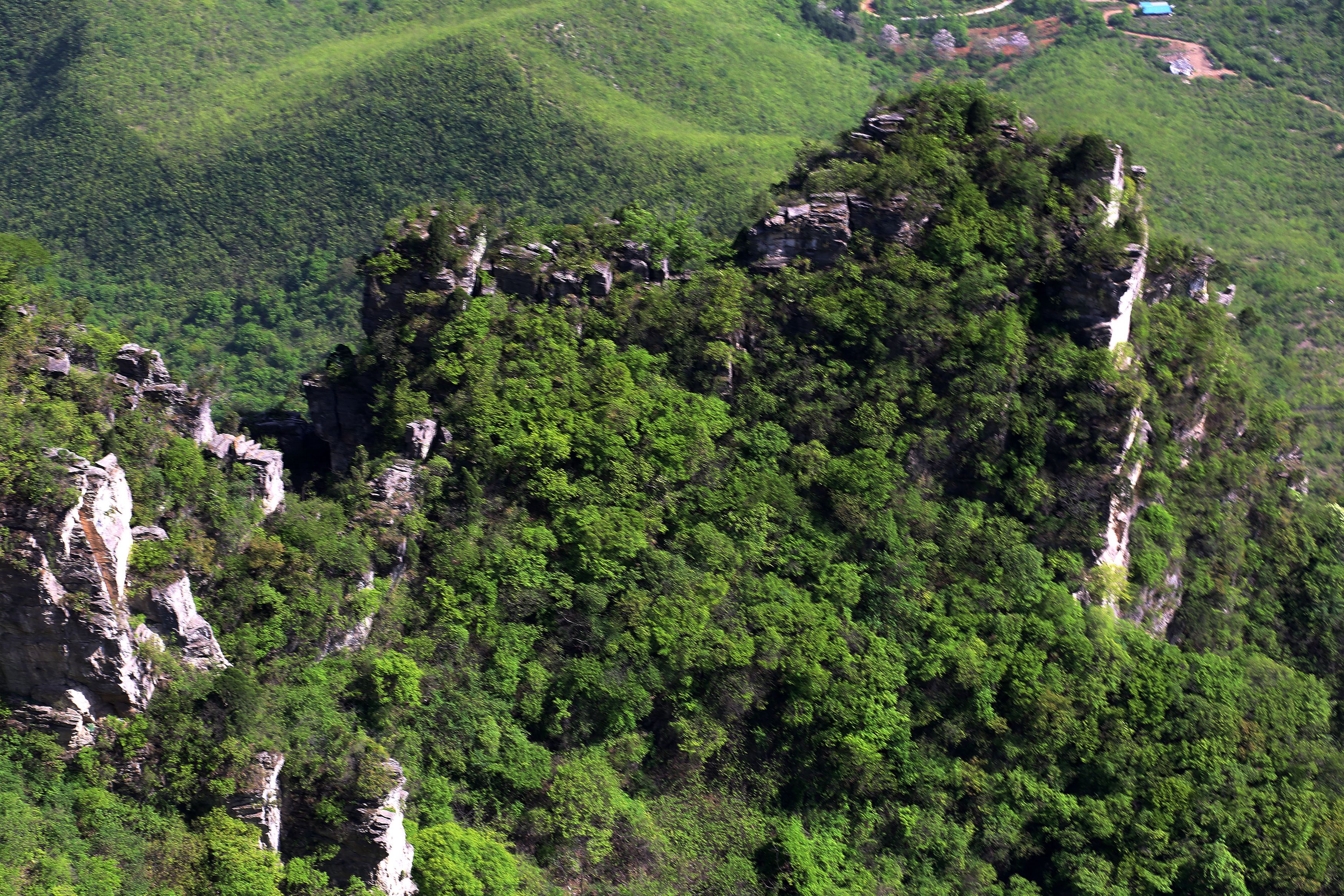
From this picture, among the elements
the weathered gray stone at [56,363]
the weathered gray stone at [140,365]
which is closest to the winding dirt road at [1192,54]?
the weathered gray stone at [140,365]

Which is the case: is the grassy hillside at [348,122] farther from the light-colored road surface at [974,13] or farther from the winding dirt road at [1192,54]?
the winding dirt road at [1192,54]

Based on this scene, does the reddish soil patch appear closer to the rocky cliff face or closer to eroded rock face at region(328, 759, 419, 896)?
the rocky cliff face

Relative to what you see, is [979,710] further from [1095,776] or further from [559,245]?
[559,245]

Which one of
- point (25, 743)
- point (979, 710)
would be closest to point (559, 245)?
point (979, 710)

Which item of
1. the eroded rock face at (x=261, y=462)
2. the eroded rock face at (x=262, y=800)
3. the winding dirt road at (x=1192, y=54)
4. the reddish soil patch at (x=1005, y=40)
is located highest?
the eroded rock face at (x=261, y=462)

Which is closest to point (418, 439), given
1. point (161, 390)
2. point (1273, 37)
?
point (161, 390)

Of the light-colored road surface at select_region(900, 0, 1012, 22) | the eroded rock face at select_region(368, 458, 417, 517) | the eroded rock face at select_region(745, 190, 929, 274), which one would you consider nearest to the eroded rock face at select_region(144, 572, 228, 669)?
the eroded rock face at select_region(368, 458, 417, 517)
